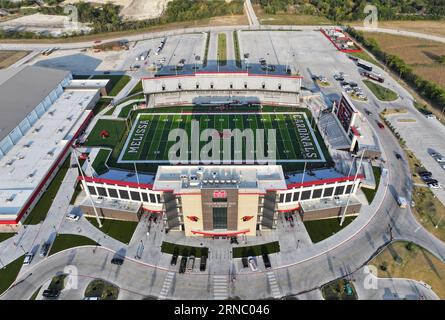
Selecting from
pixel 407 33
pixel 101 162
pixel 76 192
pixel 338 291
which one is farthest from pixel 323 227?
pixel 407 33

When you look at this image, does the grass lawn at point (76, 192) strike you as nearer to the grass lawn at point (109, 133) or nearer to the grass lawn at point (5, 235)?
the grass lawn at point (5, 235)

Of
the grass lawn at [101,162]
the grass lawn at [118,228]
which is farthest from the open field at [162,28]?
the grass lawn at [118,228]

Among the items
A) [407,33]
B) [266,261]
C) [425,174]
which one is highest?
[407,33]

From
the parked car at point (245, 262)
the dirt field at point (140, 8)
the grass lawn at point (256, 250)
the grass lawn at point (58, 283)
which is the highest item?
the dirt field at point (140, 8)

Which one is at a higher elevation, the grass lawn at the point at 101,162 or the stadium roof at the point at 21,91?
the stadium roof at the point at 21,91

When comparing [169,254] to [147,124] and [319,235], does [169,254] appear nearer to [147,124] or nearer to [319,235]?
[319,235]

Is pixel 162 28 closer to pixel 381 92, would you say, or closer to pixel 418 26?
pixel 381 92
